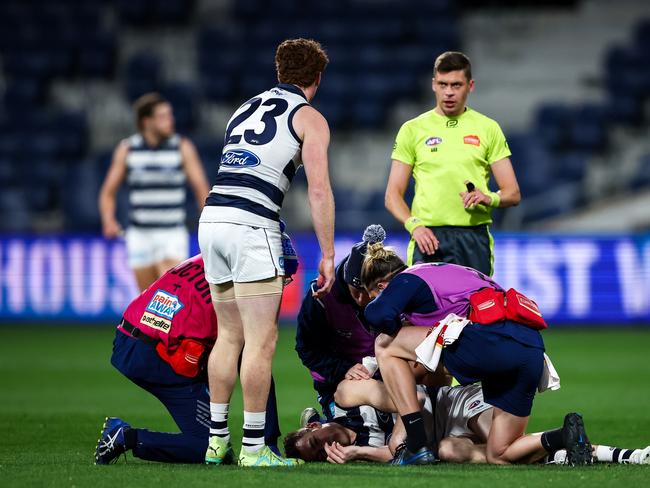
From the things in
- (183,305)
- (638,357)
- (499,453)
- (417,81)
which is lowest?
(638,357)

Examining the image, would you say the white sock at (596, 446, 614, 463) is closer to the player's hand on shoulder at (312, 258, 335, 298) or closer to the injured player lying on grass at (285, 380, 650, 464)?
the injured player lying on grass at (285, 380, 650, 464)

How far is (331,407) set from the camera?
22.4 feet

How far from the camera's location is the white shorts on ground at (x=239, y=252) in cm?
591

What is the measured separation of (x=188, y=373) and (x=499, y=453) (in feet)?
5.55

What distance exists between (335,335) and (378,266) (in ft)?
2.63

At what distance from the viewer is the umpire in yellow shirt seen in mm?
7410

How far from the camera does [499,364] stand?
5.85 metres

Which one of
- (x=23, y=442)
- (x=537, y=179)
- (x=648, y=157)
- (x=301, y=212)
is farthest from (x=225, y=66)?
(x=23, y=442)

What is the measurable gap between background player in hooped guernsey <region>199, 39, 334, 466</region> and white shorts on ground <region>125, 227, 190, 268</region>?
4.58 m

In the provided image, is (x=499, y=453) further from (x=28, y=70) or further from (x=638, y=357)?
(x=28, y=70)

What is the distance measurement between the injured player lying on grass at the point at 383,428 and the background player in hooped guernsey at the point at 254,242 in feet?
1.25

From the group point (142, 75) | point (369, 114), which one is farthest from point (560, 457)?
point (142, 75)

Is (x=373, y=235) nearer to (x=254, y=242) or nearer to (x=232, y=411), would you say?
(x=254, y=242)

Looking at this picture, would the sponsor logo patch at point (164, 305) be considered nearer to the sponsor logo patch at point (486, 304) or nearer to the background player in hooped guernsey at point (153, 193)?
the sponsor logo patch at point (486, 304)
